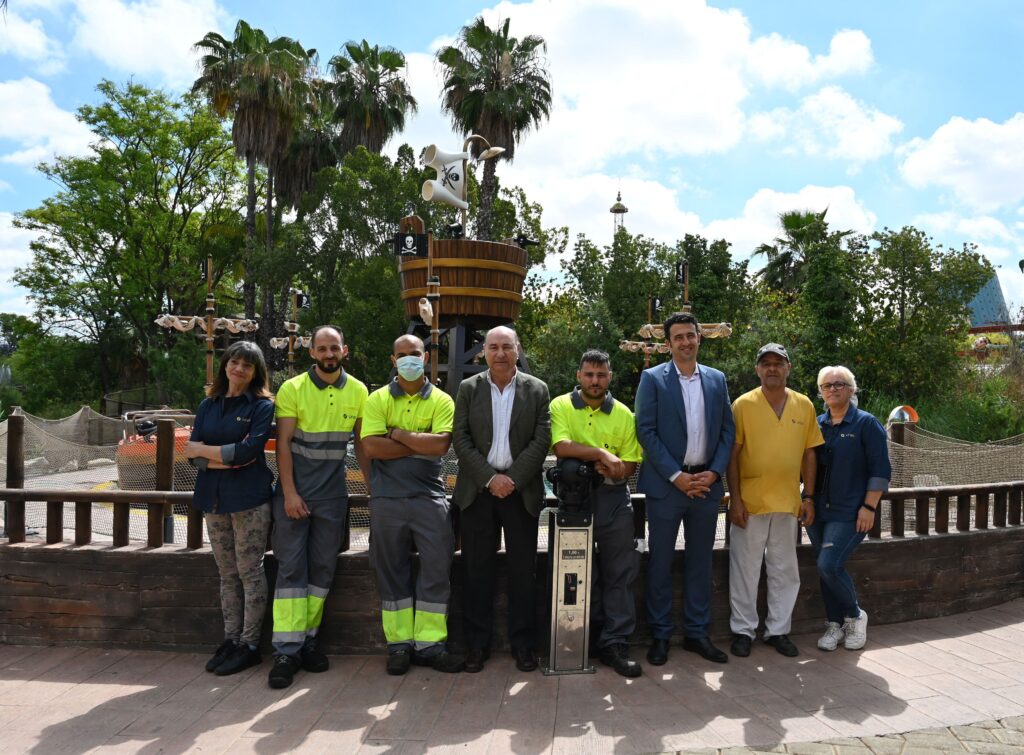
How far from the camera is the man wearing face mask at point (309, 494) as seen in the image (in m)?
4.21

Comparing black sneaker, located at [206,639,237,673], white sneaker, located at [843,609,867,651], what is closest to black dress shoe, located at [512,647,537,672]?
black sneaker, located at [206,639,237,673]

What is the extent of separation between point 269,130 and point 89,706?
27.4 meters

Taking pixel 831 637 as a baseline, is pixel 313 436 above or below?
above

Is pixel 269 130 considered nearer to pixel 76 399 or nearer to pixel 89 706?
pixel 76 399

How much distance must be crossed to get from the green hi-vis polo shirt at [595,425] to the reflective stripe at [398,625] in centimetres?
124

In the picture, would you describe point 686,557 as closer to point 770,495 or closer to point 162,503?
point 770,495

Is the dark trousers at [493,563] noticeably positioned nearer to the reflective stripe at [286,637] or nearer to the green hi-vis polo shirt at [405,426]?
the green hi-vis polo shirt at [405,426]

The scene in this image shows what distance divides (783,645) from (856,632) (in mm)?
462

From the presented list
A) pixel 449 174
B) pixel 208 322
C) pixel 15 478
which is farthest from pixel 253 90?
pixel 15 478

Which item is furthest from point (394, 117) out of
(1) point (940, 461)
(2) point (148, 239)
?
(1) point (940, 461)

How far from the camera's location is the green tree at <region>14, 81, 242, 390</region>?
30.8m

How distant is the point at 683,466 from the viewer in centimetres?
449

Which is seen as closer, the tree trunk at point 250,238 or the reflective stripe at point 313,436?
the reflective stripe at point 313,436

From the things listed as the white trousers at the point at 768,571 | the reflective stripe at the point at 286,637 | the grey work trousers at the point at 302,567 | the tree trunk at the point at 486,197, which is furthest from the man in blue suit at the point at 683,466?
the tree trunk at the point at 486,197
